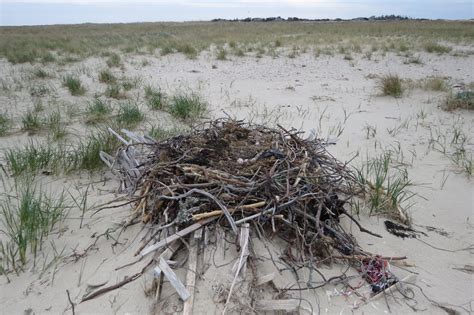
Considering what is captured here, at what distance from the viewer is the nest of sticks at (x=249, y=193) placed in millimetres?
2029

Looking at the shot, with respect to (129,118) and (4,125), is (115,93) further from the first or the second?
(4,125)

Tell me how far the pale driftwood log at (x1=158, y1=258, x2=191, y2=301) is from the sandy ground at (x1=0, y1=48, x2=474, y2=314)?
80 millimetres

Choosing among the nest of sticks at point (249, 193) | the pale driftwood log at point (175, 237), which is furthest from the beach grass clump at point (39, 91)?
the pale driftwood log at point (175, 237)

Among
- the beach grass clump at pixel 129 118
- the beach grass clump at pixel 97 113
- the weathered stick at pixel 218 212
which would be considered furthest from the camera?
the beach grass clump at pixel 97 113

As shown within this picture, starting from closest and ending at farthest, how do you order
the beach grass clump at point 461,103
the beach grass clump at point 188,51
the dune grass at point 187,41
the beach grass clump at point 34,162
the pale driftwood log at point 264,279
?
the pale driftwood log at point 264,279 → the beach grass clump at point 34,162 → the beach grass clump at point 461,103 → the beach grass clump at point 188,51 → the dune grass at point 187,41

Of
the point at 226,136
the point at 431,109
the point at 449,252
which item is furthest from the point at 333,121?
the point at 449,252

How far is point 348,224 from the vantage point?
2449mm

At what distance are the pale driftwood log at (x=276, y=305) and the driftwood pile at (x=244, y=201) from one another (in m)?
Answer: 0.01

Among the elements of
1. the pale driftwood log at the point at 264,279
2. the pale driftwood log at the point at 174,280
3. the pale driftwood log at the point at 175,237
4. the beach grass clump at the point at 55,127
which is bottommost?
the pale driftwood log at the point at 264,279

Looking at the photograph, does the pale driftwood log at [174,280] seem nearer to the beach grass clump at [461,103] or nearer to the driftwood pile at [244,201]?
the driftwood pile at [244,201]

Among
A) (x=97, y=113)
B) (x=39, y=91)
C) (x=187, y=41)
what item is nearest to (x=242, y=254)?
(x=97, y=113)

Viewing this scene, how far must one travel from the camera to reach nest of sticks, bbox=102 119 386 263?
2.03m

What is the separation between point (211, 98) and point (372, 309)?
5.06 metres

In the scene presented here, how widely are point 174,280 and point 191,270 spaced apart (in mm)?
134
